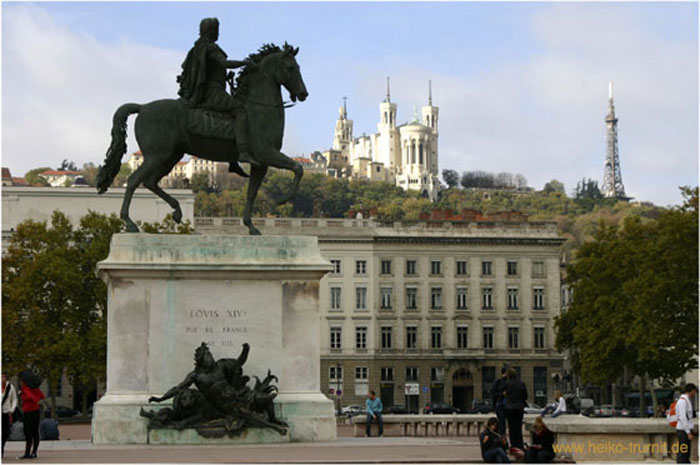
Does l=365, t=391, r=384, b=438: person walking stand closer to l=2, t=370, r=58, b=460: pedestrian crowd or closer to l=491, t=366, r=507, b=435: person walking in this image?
l=491, t=366, r=507, b=435: person walking

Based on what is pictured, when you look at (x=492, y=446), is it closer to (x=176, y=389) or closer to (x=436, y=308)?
(x=176, y=389)

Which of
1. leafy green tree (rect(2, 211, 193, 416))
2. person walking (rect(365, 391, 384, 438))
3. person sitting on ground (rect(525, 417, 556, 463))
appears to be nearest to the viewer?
person sitting on ground (rect(525, 417, 556, 463))

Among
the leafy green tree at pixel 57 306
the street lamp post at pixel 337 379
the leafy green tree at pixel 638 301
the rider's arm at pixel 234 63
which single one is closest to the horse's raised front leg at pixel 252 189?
the rider's arm at pixel 234 63

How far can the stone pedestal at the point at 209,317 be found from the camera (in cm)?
2373

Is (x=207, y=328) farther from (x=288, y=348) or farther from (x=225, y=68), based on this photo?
(x=225, y=68)

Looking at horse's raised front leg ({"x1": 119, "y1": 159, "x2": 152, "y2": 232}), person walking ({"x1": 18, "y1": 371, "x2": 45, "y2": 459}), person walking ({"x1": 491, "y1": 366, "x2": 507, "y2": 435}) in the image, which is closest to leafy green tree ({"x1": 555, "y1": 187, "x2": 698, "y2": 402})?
person walking ({"x1": 491, "y1": 366, "x2": 507, "y2": 435})

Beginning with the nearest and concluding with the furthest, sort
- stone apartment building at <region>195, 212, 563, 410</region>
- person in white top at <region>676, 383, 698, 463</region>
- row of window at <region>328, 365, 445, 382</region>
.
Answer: person in white top at <region>676, 383, 698, 463</region>, row of window at <region>328, 365, 445, 382</region>, stone apartment building at <region>195, 212, 563, 410</region>

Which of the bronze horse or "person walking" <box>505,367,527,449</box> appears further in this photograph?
the bronze horse

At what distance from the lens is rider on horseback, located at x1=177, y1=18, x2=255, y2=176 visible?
2453cm

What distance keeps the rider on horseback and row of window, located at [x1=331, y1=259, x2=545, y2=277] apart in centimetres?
7663

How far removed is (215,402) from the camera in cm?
2297

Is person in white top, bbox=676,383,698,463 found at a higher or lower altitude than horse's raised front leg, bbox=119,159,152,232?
lower

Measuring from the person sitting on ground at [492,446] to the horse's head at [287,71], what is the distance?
818cm

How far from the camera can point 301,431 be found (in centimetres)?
2378
